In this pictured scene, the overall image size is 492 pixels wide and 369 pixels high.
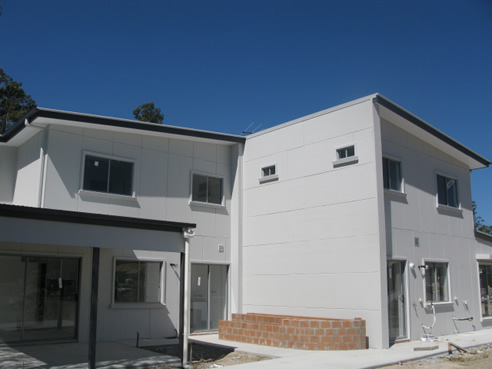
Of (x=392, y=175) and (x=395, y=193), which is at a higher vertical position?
(x=392, y=175)

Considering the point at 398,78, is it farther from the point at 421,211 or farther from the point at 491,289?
the point at 491,289

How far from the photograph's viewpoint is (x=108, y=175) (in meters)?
14.7

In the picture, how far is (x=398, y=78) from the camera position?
1450 centimetres

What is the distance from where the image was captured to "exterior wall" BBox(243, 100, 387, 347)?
13.5 meters

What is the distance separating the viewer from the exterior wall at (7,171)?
51.6ft

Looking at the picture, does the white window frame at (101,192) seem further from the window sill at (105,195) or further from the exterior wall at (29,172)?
the exterior wall at (29,172)

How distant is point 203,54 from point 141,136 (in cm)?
364

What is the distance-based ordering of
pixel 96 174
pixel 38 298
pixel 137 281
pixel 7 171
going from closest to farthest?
pixel 38 298 → pixel 96 174 → pixel 137 281 → pixel 7 171

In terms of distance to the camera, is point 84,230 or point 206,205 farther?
point 206,205

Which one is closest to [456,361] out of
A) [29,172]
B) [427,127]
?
[427,127]

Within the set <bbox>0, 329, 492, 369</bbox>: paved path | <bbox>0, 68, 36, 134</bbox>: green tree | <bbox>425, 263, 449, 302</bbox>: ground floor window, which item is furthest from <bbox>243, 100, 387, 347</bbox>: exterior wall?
<bbox>0, 68, 36, 134</bbox>: green tree

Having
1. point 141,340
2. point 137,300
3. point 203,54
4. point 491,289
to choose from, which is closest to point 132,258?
point 137,300

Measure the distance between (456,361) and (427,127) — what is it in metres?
7.23

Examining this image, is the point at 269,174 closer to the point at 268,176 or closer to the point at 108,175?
the point at 268,176
